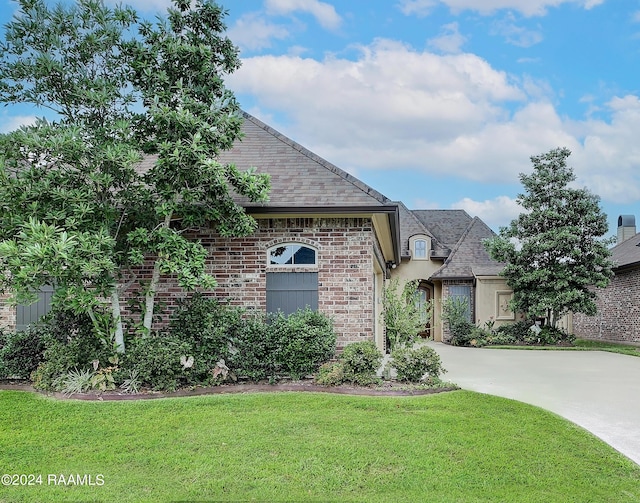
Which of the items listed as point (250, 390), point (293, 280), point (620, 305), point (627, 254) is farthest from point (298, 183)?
point (627, 254)

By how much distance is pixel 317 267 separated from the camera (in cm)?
988

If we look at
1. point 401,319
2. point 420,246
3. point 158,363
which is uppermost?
point 420,246

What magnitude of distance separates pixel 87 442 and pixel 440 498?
3828mm

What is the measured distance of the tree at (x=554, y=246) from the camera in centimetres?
1944

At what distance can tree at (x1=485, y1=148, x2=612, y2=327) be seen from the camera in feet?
63.8

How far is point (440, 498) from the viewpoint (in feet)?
14.5

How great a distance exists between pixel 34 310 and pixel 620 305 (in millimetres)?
22180

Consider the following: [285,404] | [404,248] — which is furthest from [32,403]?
[404,248]

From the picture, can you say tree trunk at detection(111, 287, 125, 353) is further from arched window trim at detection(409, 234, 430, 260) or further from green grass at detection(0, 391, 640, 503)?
arched window trim at detection(409, 234, 430, 260)

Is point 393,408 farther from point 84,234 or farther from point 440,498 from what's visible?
point 84,234

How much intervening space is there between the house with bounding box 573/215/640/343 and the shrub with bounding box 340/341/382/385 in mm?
15158

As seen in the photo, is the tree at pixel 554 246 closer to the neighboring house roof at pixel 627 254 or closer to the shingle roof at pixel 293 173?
the neighboring house roof at pixel 627 254

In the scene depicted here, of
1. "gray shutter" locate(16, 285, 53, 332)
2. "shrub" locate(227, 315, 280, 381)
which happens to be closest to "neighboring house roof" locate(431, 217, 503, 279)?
"shrub" locate(227, 315, 280, 381)

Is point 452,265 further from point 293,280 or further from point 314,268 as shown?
point 293,280
